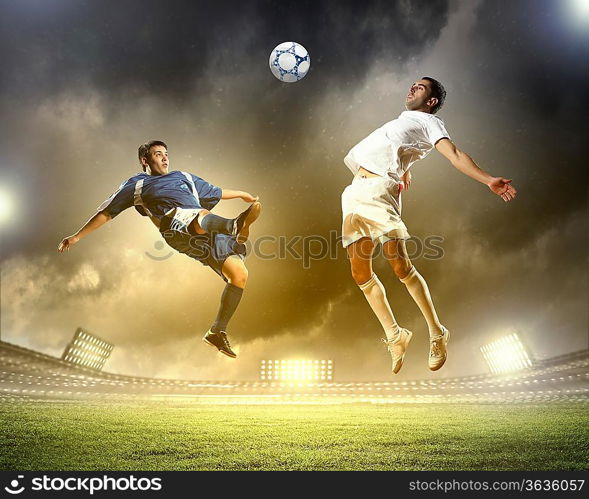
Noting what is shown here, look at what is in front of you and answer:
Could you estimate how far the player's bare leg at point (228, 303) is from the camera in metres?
5.72

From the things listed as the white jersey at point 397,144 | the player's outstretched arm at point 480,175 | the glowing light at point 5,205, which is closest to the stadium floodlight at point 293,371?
the glowing light at point 5,205

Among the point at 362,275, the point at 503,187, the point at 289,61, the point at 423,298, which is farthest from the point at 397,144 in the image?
the point at 289,61

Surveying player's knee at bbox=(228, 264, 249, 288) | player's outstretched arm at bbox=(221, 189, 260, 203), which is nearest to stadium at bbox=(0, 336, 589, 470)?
player's knee at bbox=(228, 264, 249, 288)

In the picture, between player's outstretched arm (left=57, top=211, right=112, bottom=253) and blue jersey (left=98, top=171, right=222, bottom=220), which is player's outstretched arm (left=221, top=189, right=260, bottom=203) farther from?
player's outstretched arm (left=57, top=211, right=112, bottom=253)

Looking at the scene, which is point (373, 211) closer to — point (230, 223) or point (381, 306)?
point (381, 306)

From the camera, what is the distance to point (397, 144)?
207 inches

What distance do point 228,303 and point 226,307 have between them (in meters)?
0.06

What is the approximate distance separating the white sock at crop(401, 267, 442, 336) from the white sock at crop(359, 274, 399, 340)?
32cm

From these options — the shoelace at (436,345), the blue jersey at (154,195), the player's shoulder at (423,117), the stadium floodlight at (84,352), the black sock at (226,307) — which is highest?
the stadium floodlight at (84,352)

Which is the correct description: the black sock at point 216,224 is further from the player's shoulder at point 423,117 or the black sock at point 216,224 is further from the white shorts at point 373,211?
the player's shoulder at point 423,117

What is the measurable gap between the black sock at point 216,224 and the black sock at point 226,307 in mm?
756

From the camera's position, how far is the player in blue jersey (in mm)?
5953

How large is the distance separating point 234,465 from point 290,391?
70.4ft
